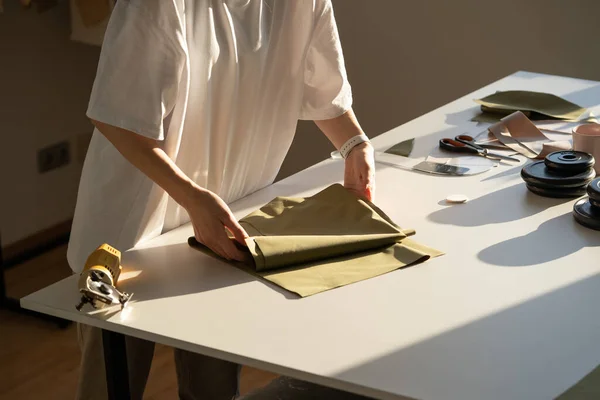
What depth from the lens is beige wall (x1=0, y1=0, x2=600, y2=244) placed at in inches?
132

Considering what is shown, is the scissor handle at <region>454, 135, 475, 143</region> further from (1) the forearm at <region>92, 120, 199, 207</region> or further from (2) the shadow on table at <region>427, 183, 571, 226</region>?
(1) the forearm at <region>92, 120, 199, 207</region>

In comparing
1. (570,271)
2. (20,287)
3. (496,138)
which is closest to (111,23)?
(570,271)

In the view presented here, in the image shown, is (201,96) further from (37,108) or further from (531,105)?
(37,108)

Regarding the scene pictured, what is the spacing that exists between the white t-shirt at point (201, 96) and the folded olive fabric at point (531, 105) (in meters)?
0.56

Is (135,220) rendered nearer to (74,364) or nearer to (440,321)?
(440,321)

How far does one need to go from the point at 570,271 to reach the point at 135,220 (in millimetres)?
827

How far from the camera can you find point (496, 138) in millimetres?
2242

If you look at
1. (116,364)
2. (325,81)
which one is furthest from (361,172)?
(116,364)

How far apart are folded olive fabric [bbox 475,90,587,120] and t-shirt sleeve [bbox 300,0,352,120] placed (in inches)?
22.2

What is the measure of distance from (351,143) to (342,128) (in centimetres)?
6

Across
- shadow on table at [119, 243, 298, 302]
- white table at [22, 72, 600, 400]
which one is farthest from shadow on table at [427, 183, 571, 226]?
shadow on table at [119, 243, 298, 302]

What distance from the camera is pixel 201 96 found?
177 centimetres

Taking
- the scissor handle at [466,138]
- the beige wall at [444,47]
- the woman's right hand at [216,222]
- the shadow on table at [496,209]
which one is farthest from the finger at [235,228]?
the beige wall at [444,47]

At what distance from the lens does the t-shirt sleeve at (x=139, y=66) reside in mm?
1573
